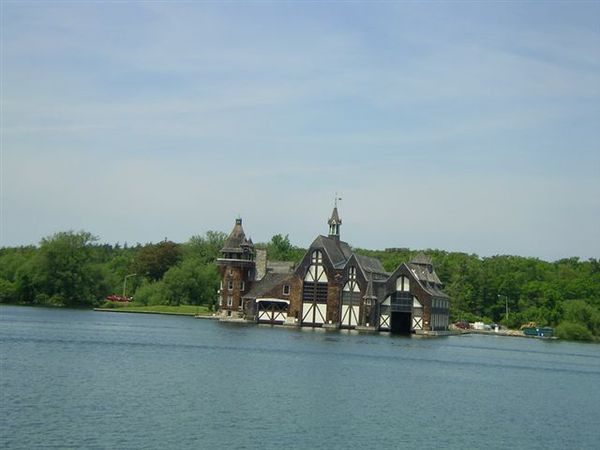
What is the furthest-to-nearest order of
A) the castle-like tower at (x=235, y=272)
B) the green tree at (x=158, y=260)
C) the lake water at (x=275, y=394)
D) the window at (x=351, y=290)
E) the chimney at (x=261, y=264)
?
the green tree at (x=158, y=260) < the chimney at (x=261, y=264) < the castle-like tower at (x=235, y=272) < the window at (x=351, y=290) < the lake water at (x=275, y=394)

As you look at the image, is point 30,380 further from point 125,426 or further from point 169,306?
point 169,306

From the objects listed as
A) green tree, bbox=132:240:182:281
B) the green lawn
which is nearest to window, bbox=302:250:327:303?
the green lawn

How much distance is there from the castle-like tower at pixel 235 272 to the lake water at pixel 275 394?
27440 mm

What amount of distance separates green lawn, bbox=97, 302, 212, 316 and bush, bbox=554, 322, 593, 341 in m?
40.4

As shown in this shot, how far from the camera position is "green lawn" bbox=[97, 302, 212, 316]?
110 metres

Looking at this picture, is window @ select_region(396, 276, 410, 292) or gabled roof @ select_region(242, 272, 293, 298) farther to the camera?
gabled roof @ select_region(242, 272, 293, 298)

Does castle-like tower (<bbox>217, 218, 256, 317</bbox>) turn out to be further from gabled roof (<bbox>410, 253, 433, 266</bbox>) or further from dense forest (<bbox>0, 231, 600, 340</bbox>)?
dense forest (<bbox>0, 231, 600, 340</bbox>)

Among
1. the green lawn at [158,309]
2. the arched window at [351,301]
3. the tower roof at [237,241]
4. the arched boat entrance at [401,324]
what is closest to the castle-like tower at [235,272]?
the tower roof at [237,241]

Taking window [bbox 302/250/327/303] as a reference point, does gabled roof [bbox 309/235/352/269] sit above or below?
above

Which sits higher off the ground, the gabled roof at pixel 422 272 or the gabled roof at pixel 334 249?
the gabled roof at pixel 334 249

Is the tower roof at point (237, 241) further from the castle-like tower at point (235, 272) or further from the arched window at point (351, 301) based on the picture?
the arched window at point (351, 301)

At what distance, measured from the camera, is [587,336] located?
10581 cm

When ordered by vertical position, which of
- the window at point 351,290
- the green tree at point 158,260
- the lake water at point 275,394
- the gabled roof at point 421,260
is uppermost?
the green tree at point 158,260

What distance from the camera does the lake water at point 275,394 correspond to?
99.0 feet
